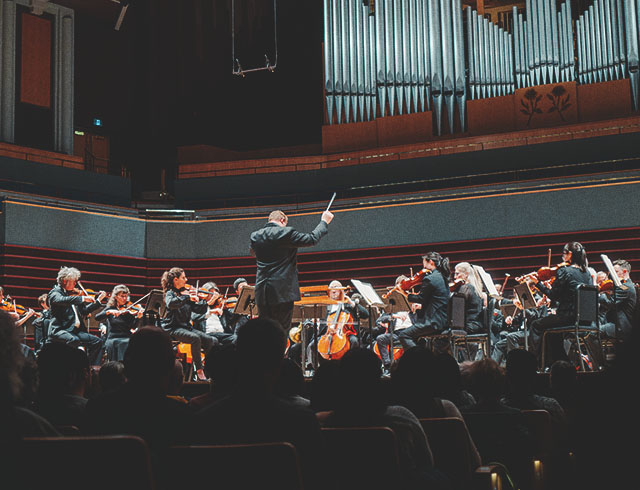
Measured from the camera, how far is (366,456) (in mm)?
2004

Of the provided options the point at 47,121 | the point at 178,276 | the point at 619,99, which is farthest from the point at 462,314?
the point at 47,121

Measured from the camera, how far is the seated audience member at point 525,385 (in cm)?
357

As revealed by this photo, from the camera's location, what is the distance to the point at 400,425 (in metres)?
2.35

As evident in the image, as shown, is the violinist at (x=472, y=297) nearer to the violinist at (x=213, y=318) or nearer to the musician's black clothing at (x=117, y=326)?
the violinist at (x=213, y=318)

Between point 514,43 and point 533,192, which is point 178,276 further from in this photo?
point 514,43

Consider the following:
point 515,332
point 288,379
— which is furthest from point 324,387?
point 515,332

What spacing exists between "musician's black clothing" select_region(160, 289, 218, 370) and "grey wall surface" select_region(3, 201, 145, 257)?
4730mm

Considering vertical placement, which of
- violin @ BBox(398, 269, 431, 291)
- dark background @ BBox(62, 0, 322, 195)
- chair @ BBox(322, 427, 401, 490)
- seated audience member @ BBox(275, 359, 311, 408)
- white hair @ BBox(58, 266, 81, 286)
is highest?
dark background @ BBox(62, 0, 322, 195)

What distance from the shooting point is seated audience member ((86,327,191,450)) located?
2139 millimetres

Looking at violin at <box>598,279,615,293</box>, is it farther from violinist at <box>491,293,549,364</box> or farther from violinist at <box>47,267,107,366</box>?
violinist at <box>47,267,107,366</box>

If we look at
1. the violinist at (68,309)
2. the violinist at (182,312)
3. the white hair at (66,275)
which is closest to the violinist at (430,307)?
the violinist at (182,312)

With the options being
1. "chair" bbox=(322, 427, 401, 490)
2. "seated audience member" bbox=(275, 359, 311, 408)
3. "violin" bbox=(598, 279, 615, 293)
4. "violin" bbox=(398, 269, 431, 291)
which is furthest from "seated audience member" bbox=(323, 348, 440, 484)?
"violin" bbox=(598, 279, 615, 293)

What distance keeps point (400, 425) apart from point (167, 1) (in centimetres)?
1280

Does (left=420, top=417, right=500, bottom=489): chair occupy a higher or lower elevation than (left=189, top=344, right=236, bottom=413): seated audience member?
lower
